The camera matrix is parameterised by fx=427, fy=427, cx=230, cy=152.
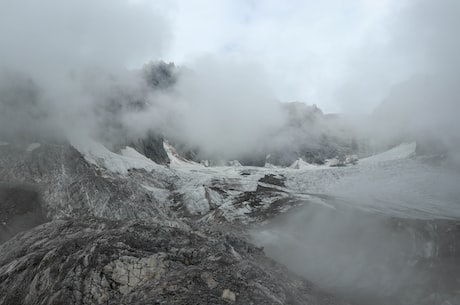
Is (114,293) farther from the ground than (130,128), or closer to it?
closer to it

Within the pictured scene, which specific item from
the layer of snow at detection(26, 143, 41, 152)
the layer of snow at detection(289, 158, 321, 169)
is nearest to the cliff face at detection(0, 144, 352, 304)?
the layer of snow at detection(26, 143, 41, 152)

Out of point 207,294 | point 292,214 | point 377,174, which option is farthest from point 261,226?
point 207,294

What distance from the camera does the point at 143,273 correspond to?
26.3 meters

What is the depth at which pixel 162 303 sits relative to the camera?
910 inches

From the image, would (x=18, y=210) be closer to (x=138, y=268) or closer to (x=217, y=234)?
(x=217, y=234)

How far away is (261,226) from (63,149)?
147 ft

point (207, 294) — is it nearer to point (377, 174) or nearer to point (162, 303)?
point (162, 303)

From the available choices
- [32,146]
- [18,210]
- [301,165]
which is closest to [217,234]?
[18,210]

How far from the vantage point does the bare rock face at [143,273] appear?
2452cm

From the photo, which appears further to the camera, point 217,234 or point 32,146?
point 32,146

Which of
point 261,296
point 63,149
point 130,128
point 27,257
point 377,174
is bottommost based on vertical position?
point 261,296

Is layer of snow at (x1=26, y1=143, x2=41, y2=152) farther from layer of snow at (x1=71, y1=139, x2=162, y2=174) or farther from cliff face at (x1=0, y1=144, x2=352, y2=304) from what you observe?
cliff face at (x1=0, y1=144, x2=352, y2=304)

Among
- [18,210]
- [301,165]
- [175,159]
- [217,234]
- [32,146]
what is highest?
[175,159]

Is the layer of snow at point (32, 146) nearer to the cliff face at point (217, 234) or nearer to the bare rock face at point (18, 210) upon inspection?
the cliff face at point (217, 234)
